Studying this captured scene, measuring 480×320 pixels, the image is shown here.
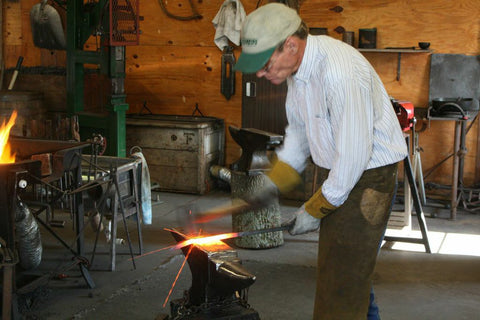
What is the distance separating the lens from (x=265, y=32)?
2.03 m

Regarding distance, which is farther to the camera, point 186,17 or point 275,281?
point 186,17

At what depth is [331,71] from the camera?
6.55ft

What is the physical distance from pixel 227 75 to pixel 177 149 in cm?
102

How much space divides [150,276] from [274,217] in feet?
3.50

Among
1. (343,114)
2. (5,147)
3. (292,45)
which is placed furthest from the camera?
(5,147)

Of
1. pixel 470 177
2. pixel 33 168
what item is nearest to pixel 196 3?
pixel 470 177

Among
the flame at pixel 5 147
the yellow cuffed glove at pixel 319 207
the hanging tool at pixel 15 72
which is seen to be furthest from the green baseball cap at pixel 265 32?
the hanging tool at pixel 15 72

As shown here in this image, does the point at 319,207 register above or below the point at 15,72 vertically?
below

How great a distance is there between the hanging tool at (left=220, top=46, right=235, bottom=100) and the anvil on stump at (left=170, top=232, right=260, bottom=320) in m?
4.31

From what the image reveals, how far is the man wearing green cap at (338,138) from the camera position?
199cm

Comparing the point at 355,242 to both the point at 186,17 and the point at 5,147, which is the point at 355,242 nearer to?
the point at 5,147

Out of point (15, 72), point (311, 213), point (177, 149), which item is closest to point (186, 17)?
point (177, 149)

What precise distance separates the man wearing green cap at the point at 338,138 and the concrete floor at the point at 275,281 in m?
1.28

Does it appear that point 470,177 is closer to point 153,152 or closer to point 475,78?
point 475,78
